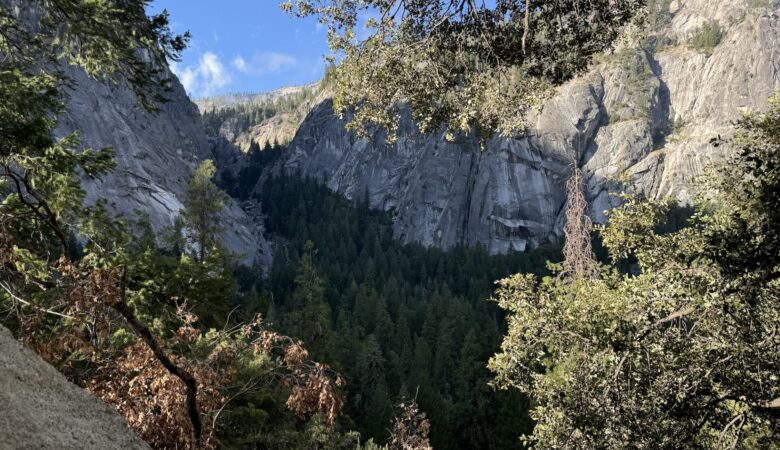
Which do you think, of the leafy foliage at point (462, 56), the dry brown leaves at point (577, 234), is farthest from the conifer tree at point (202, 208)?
the leafy foliage at point (462, 56)

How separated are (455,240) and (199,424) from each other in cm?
11710

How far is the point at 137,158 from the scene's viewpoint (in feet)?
283

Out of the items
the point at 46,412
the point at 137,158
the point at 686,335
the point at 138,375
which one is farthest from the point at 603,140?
the point at 46,412

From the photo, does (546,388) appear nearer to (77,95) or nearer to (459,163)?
(77,95)

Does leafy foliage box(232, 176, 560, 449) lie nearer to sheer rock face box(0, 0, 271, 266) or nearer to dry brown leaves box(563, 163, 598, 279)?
dry brown leaves box(563, 163, 598, 279)

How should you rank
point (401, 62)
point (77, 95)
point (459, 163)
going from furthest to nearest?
1. point (459, 163)
2. point (77, 95)
3. point (401, 62)

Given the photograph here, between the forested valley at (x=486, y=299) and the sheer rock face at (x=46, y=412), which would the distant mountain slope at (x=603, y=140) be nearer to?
the forested valley at (x=486, y=299)

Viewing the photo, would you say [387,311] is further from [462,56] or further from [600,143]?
[462,56]

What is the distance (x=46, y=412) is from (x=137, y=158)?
299ft

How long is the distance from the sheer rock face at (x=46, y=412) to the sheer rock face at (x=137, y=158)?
62.2 meters

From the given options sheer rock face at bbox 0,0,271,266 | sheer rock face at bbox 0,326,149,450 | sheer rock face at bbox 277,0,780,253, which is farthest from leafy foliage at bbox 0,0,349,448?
sheer rock face at bbox 277,0,780,253

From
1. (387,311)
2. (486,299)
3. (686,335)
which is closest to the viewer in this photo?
(686,335)

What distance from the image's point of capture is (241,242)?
334ft

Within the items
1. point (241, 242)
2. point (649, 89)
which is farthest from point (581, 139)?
point (241, 242)
